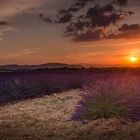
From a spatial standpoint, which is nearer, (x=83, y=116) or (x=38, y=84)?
(x=83, y=116)

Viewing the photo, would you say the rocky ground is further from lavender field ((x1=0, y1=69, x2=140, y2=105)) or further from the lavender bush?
lavender field ((x1=0, y1=69, x2=140, y2=105))

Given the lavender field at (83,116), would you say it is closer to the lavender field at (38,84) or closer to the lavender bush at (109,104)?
the lavender bush at (109,104)

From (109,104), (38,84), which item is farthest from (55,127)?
(38,84)

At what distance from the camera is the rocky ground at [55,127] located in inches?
395

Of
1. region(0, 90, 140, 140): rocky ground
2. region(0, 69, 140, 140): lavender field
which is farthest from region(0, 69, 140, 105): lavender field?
region(0, 90, 140, 140): rocky ground

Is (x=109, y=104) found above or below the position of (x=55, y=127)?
above

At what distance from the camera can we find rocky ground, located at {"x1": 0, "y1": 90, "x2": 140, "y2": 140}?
10031 millimetres

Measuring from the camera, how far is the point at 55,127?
442 inches

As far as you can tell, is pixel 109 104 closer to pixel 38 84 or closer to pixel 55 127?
pixel 55 127

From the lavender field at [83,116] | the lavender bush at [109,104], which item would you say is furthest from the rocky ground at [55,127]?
the lavender bush at [109,104]

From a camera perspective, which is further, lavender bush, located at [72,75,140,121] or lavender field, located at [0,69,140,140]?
lavender bush, located at [72,75,140,121]

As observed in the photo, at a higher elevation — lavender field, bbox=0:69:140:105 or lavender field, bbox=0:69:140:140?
lavender field, bbox=0:69:140:105

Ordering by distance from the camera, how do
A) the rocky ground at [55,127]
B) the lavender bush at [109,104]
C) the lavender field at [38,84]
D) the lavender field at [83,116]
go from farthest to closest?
the lavender field at [38,84] → the lavender bush at [109,104] → the lavender field at [83,116] → the rocky ground at [55,127]

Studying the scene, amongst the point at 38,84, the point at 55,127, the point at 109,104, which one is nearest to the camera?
the point at 55,127
